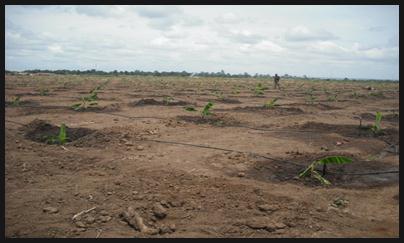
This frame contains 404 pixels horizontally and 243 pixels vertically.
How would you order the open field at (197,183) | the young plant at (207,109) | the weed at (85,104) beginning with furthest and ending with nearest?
the weed at (85,104), the young plant at (207,109), the open field at (197,183)

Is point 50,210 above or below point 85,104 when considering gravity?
Answer: below

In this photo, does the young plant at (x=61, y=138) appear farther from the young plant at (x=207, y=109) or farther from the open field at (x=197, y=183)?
the young plant at (x=207, y=109)

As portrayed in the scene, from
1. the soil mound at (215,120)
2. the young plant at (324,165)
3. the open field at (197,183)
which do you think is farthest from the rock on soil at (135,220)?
the soil mound at (215,120)

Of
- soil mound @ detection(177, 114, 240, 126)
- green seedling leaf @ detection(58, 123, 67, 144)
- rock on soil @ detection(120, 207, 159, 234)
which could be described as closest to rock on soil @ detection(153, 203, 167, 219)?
rock on soil @ detection(120, 207, 159, 234)

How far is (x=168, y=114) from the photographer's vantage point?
12617mm

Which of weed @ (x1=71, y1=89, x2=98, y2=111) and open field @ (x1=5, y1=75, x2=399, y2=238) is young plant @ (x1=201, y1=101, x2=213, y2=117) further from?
weed @ (x1=71, y1=89, x2=98, y2=111)

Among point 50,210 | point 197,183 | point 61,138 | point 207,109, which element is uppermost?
point 207,109

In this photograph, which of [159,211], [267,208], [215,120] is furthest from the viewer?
[215,120]

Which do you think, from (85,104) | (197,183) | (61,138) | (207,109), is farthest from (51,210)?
(85,104)

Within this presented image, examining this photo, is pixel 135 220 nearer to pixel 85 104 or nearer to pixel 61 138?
pixel 61 138

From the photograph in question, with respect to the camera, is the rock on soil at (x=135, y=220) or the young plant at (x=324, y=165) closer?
the rock on soil at (x=135, y=220)

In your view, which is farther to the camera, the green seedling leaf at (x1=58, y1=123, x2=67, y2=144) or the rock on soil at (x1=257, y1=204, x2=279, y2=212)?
the green seedling leaf at (x1=58, y1=123, x2=67, y2=144)

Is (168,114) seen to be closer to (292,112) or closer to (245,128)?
(245,128)
